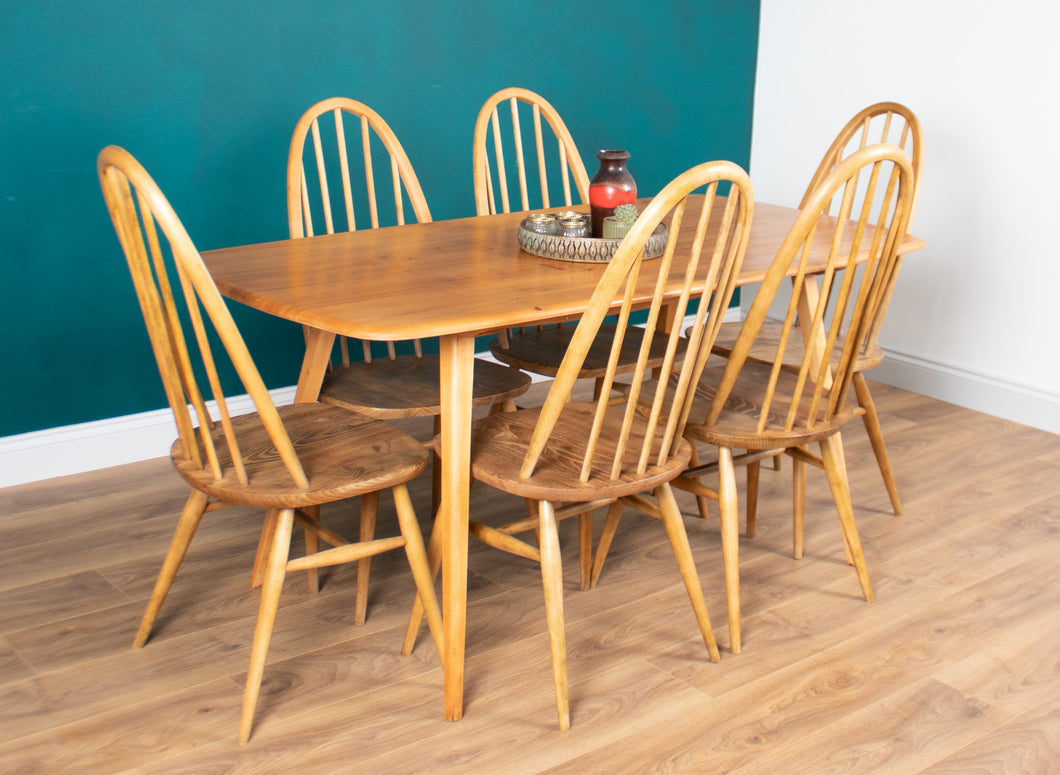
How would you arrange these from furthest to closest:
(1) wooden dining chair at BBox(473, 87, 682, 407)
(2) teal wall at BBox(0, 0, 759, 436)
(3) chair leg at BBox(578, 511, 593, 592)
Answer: (2) teal wall at BBox(0, 0, 759, 436), (1) wooden dining chair at BBox(473, 87, 682, 407), (3) chair leg at BBox(578, 511, 593, 592)

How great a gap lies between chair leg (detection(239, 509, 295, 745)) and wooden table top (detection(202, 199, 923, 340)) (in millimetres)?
347

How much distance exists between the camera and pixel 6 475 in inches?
104

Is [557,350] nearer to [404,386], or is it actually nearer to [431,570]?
[404,386]

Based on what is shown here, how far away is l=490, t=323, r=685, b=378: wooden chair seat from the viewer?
236cm

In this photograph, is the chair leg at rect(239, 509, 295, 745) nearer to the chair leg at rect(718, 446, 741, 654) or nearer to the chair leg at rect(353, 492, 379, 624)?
the chair leg at rect(353, 492, 379, 624)

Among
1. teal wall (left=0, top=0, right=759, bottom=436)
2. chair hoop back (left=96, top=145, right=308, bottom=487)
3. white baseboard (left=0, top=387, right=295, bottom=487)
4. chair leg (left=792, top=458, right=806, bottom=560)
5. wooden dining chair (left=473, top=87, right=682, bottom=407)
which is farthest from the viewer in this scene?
white baseboard (left=0, top=387, right=295, bottom=487)

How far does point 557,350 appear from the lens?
8.08ft

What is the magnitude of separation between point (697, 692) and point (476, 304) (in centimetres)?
77

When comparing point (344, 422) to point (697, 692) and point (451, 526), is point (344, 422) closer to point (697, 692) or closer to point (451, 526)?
point (451, 526)

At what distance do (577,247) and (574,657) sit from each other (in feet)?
2.51

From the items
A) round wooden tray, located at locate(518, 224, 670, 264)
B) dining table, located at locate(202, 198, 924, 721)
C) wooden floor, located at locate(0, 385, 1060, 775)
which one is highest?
round wooden tray, located at locate(518, 224, 670, 264)

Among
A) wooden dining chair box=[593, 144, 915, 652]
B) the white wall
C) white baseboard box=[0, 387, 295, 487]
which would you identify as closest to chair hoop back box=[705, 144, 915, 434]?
wooden dining chair box=[593, 144, 915, 652]

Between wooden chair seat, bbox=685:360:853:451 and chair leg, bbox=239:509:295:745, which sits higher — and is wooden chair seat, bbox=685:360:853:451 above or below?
above

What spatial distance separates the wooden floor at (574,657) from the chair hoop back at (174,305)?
16.7 inches
